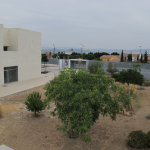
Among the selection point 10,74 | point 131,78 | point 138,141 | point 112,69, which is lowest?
point 138,141

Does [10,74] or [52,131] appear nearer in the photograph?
[52,131]

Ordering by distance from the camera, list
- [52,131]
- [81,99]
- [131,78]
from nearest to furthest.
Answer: [81,99]
[52,131]
[131,78]

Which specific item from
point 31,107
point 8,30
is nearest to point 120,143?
point 31,107

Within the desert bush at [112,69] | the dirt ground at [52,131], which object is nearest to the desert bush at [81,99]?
the dirt ground at [52,131]

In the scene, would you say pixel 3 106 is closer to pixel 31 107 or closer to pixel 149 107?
pixel 31 107

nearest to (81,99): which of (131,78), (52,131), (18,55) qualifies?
(52,131)

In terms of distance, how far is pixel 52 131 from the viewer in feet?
24.2

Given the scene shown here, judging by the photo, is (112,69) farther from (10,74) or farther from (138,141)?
(138,141)

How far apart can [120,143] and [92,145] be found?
104 cm

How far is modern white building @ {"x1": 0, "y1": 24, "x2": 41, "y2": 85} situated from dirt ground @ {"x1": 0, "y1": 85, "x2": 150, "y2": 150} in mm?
8519

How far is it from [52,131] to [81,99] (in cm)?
315

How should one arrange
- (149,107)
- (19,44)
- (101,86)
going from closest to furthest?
(101,86)
(149,107)
(19,44)

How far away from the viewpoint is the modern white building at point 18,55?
1778cm

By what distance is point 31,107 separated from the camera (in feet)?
29.0
